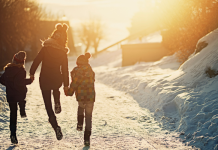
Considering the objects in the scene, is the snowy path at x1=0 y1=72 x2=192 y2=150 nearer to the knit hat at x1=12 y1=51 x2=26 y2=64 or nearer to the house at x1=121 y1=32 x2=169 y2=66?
the knit hat at x1=12 y1=51 x2=26 y2=64

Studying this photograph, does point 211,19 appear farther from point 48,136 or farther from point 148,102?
point 48,136

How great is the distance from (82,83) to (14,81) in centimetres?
131

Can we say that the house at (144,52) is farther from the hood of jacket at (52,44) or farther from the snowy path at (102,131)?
A: the hood of jacket at (52,44)

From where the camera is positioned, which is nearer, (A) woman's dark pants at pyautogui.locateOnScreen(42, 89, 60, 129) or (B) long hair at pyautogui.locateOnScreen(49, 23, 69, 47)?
(A) woman's dark pants at pyautogui.locateOnScreen(42, 89, 60, 129)

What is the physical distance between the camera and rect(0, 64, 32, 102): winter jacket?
442 cm

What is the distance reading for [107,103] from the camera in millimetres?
8523

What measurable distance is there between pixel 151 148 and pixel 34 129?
287 centimetres

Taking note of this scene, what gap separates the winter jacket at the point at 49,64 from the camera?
172 inches

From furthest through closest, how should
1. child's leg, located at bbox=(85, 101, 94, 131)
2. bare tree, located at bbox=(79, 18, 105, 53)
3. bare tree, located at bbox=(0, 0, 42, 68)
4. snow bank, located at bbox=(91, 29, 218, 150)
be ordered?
bare tree, located at bbox=(79, 18, 105, 53), bare tree, located at bbox=(0, 0, 42, 68), snow bank, located at bbox=(91, 29, 218, 150), child's leg, located at bbox=(85, 101, 94, 131)

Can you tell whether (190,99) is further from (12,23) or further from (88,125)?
(12,23)

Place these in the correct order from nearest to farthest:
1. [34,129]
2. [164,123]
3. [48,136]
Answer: [48,136] < [34,129] < [164,123]

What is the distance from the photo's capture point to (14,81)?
174 inches

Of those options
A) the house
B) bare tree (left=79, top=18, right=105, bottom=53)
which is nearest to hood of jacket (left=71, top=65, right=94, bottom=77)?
the house

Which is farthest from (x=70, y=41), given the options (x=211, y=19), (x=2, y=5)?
(x=211, y=19)
